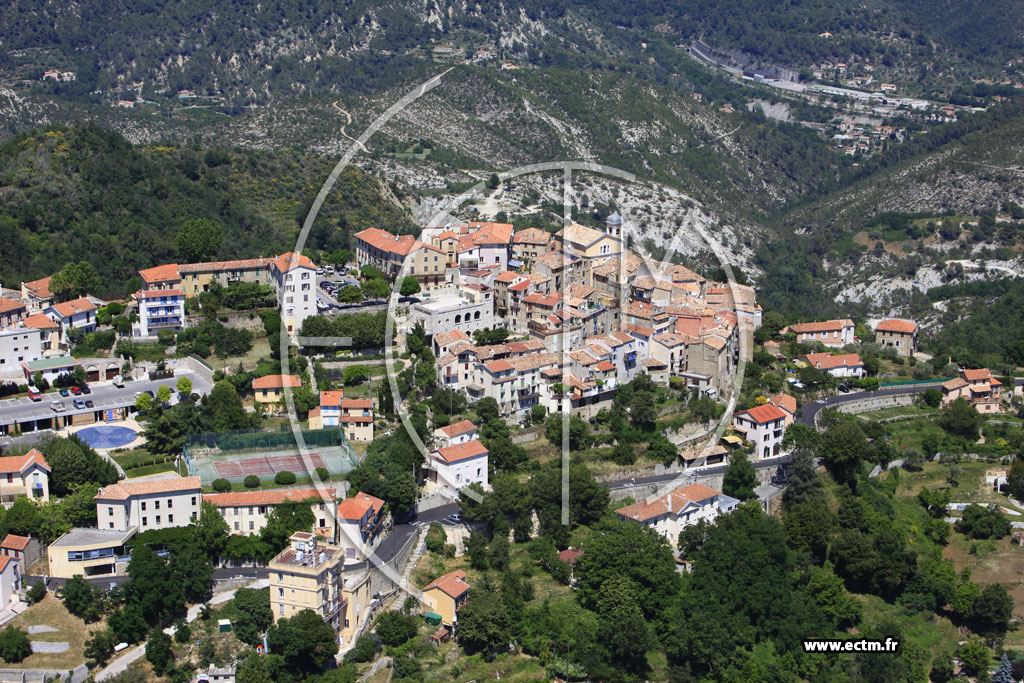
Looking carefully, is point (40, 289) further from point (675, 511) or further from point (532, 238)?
point (675, 511)

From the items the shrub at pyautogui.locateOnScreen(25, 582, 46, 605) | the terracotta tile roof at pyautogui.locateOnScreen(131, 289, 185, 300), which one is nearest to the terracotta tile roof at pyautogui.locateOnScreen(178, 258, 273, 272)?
the terracotta tile roof at pyautogui.locateOnScreen(131, 289, 185, 300)

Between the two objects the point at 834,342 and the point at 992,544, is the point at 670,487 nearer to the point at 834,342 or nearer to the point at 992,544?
the point at 992,544

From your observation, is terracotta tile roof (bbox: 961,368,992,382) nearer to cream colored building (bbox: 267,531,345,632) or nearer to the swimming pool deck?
cream colored building (bbox: 267,531,345,632)

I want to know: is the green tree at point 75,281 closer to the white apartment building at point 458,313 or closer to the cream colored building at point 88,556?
the white apartment building at point 458,313

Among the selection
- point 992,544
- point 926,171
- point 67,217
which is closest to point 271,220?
point 67,217

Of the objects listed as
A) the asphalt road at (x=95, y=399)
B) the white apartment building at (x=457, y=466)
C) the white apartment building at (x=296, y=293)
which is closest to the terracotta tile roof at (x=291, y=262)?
the white apartment building at (x=296, y=293)

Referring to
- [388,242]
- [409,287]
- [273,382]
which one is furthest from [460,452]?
[388,242]
